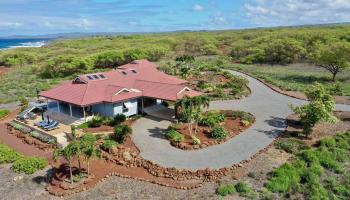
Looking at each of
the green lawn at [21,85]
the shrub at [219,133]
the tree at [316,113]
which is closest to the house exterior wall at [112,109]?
the shrub at [219,133]

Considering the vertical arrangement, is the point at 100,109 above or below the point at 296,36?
below

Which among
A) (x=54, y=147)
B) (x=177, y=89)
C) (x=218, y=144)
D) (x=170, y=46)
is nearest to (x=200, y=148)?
(x=218, y=144)

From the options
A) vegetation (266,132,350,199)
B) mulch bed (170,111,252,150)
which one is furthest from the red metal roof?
vegetation (266,132,350,199)

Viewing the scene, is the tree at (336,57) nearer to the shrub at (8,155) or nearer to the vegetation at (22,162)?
the vegetation at (22,162)

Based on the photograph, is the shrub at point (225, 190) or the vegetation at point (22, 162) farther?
the vegetation at point (22, 162)

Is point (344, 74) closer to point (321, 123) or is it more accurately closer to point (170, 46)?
point (321, 123)

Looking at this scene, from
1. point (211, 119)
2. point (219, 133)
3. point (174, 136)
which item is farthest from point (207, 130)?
point (174, 136)

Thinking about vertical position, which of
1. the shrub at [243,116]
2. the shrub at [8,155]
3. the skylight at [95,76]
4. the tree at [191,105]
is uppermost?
the skylight at [95,76]
